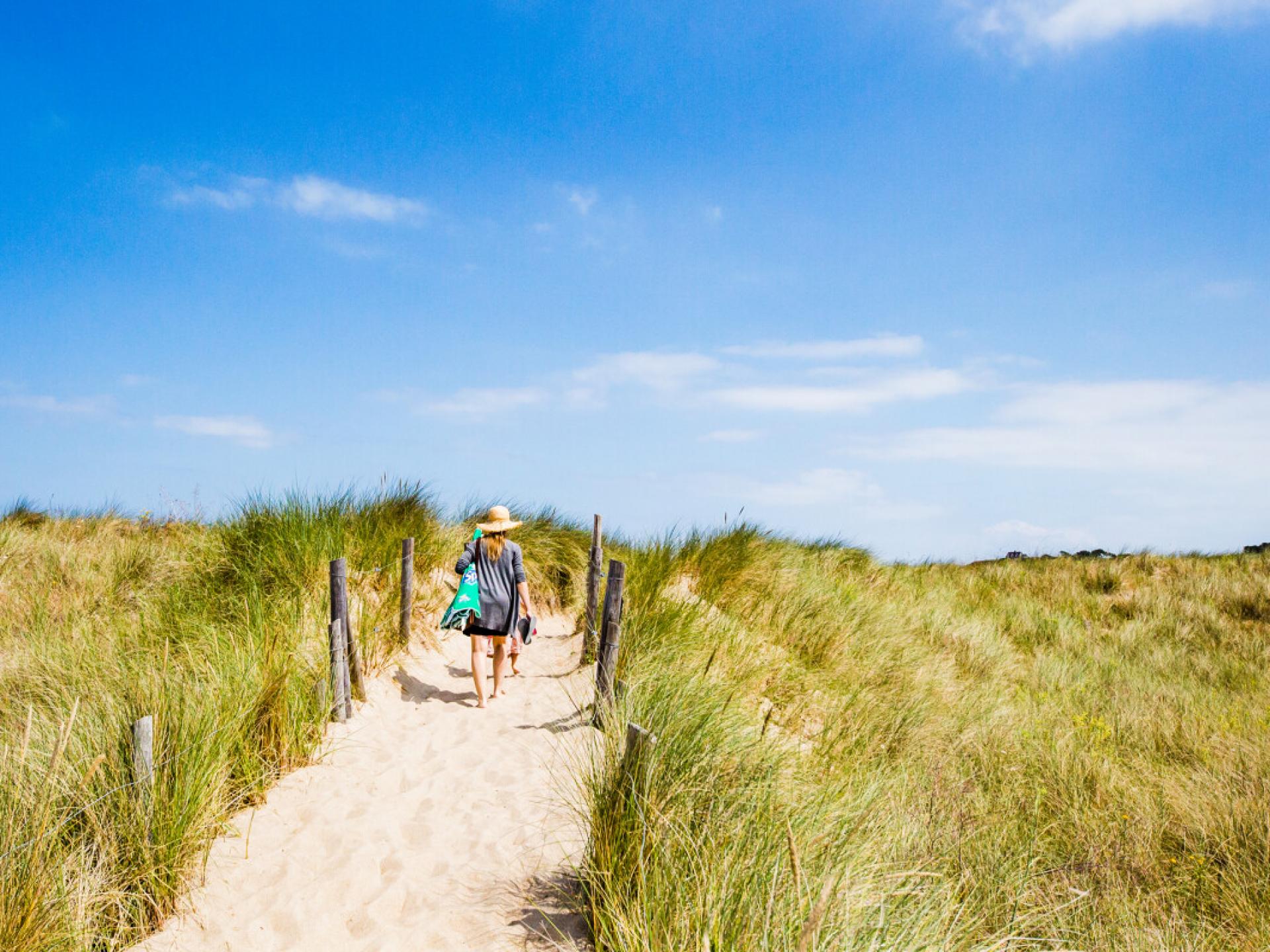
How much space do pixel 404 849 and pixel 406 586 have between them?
3.97m

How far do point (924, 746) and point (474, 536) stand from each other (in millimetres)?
4706

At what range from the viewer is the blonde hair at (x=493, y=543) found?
287 inches

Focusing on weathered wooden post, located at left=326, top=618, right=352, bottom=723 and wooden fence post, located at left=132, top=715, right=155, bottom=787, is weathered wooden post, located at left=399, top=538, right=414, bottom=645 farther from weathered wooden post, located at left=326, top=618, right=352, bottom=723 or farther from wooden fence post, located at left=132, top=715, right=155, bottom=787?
wooden fence post, located at left=132, top=715, right=155, bottom=787

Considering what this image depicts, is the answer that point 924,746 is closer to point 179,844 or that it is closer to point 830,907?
point 830,907

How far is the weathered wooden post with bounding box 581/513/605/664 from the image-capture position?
840 cm

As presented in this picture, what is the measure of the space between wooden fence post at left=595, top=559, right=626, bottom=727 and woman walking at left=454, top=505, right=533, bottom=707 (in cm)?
114

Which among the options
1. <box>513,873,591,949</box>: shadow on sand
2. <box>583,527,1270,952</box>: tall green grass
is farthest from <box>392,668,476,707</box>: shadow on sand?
<box>513,873,591,949</box>: shadow on sand

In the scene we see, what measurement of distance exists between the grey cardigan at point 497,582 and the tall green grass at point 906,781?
1250 mm

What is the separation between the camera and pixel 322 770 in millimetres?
5531

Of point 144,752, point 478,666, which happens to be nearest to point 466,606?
point 478,666

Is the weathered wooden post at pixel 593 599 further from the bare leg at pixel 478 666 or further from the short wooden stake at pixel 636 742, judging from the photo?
the short wooden stake at pixel 636 742

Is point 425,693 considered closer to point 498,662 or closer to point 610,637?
point 498,662

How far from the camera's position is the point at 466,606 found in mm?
7129

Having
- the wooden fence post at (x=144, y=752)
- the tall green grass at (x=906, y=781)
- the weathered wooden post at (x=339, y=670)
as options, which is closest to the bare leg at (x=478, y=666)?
the weathered wooden post at (x=339, y=670)
